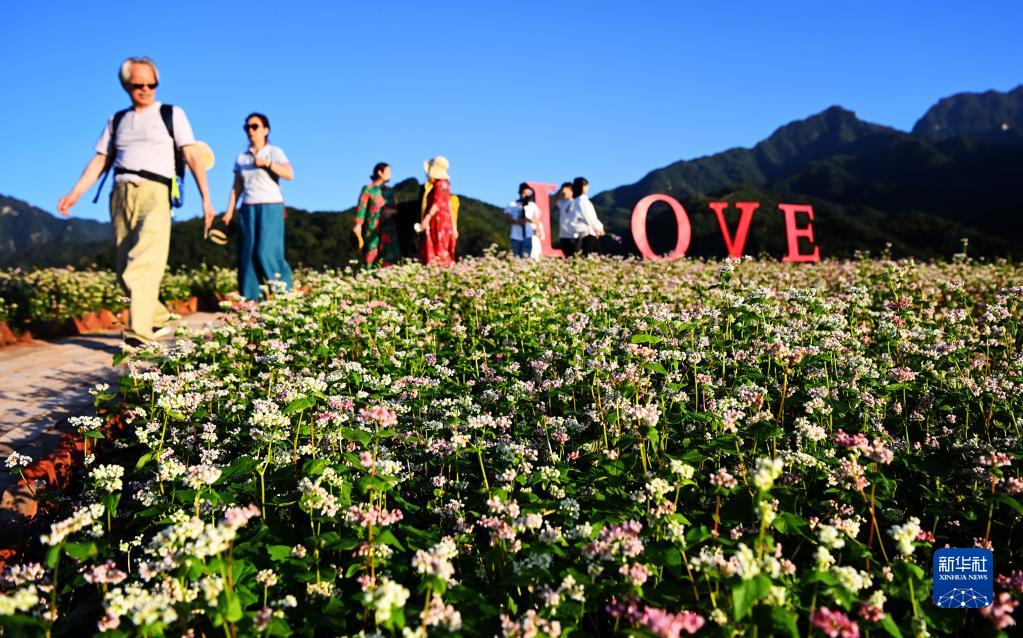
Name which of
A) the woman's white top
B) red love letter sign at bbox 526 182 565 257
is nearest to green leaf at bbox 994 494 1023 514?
the woman's white top

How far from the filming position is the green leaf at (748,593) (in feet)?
6.50

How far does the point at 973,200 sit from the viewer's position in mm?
80062

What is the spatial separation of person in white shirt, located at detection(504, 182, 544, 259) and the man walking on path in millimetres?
8508

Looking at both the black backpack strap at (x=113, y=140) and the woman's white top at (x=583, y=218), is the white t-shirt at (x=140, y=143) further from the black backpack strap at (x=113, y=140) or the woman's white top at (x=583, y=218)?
the woman's white top at (x=583, y=218)

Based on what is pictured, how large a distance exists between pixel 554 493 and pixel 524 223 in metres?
12.1

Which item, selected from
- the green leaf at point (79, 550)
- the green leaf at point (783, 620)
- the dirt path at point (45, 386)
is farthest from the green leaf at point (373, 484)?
the dirt path at point (45, 386)

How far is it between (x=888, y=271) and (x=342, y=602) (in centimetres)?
734

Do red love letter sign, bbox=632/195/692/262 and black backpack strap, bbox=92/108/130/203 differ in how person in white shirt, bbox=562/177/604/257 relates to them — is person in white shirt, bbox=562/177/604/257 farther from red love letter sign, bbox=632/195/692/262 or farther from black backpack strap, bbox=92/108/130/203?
black backpack strap, bbox=92/108/130/203

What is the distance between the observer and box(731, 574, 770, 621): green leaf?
1.98 m

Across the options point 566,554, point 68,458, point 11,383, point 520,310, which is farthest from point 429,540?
point 11,383

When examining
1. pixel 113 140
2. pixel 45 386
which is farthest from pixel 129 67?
pixel 45 386

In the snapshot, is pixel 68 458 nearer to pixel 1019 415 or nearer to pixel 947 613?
pixel 947 613

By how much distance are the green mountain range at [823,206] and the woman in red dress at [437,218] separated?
110 cm

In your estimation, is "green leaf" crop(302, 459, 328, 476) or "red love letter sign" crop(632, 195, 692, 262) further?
"red love letter sign" crop(632, 195, 692, 262)
